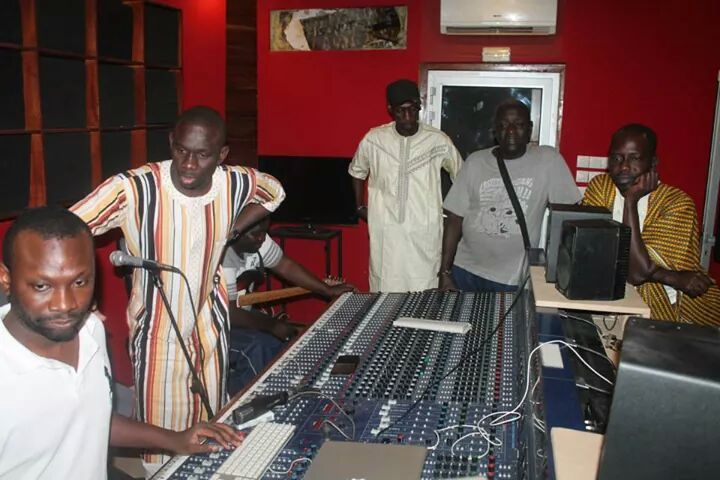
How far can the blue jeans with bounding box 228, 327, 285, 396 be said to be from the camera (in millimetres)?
3613

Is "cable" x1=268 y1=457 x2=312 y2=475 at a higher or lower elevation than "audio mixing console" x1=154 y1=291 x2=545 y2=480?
lower

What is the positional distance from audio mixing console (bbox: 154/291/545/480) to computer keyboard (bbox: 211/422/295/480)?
22 millimetres

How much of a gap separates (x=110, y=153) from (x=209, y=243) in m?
2.42

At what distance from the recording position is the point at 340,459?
162cm

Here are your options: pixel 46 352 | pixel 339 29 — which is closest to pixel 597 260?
pixel 46 352

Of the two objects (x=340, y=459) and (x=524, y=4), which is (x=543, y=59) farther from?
(x=340, y=459)

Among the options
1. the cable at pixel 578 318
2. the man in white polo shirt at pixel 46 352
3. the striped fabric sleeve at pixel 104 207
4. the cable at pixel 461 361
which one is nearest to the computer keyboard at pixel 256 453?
the cable at pixel 461 361

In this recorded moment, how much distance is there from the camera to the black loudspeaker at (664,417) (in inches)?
38.9

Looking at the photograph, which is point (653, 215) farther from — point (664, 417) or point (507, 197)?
point (664, 417)

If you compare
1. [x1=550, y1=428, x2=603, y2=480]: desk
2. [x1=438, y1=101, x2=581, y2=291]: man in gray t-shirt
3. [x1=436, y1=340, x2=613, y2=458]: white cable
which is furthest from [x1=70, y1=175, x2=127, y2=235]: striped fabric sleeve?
[x1=438, y1=101, x2=581, y2=291]: man in gray t-shirt

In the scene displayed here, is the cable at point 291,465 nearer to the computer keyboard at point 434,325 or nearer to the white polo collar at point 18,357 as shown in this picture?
the white polo collar at point 18,357

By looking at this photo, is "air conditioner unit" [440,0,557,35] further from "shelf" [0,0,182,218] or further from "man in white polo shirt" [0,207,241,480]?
"man in white polo shirt" [0,207,241,480]

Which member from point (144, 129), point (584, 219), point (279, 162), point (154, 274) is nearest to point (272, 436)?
point (154, 274)

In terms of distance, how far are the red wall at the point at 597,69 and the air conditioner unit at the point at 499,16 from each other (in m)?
0.14
